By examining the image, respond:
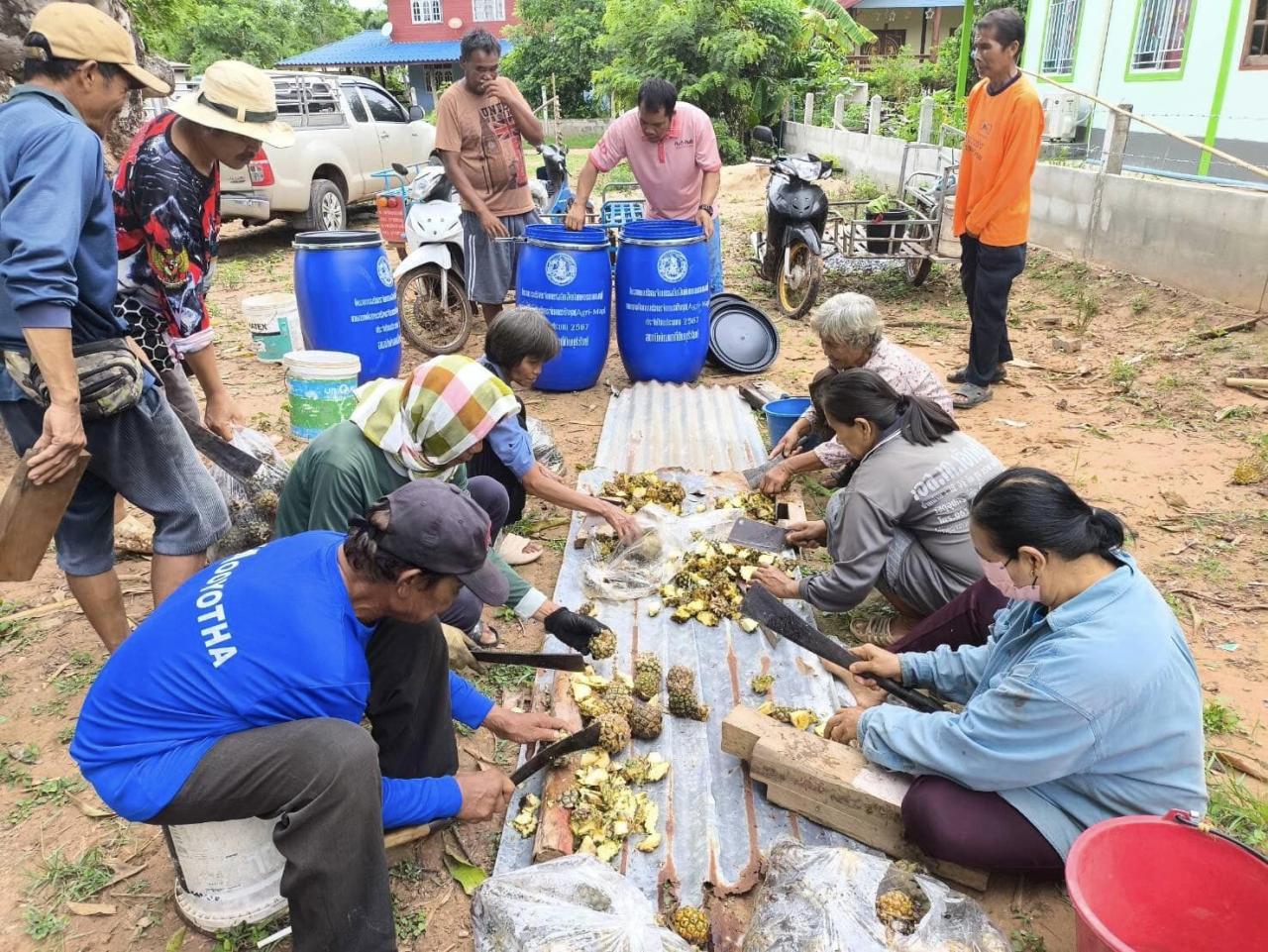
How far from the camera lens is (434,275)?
691 centimetres

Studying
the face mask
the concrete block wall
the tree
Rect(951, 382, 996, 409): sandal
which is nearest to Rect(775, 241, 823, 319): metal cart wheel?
Rect(951, 382, 996, 409): sandal

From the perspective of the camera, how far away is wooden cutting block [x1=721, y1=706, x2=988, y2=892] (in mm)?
2260

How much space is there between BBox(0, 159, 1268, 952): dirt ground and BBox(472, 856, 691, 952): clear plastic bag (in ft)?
1.18

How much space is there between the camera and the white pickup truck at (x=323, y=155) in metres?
10.1

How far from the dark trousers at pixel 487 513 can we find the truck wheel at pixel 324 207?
336 inches

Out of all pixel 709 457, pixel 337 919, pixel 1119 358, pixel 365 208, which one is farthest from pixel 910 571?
pixel 365 208

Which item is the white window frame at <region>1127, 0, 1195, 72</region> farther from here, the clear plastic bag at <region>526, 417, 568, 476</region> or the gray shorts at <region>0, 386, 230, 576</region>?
the gray shorts at <region>0, 386, 230, 576</region>


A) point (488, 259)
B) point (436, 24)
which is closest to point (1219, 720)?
point (488, 259)

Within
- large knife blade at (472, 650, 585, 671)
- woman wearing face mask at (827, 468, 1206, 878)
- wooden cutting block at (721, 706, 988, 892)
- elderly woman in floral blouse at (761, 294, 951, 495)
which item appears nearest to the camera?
woman wearing face mask at (827, 468, 1206, 878)

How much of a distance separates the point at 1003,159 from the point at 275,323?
5299mm

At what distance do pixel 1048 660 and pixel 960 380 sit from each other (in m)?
4.72

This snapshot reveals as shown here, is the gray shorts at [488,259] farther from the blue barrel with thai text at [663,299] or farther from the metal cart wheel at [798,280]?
the metal cart wheel at [798,280]

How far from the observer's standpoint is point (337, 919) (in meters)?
1.84

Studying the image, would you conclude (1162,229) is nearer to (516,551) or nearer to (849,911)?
(516,551)
